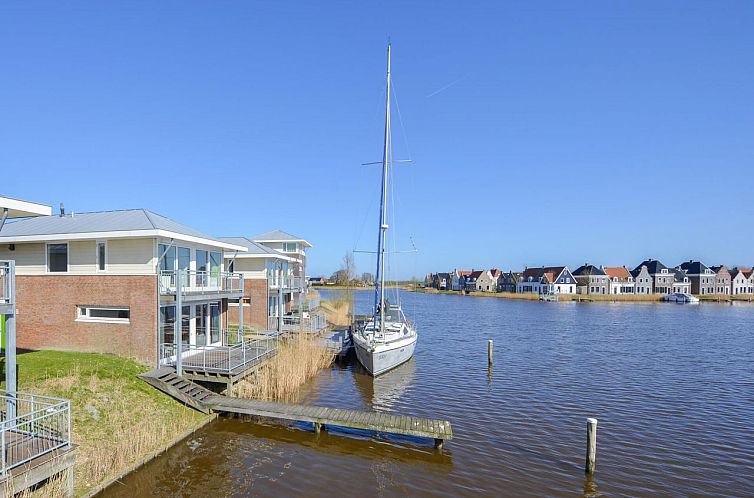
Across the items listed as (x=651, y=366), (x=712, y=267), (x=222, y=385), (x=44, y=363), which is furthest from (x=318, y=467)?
(x=712, y=267)

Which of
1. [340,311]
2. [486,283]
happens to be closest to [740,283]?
[486,283]

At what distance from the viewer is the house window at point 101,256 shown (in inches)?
696

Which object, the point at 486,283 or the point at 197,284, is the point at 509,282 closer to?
the point at 486,283

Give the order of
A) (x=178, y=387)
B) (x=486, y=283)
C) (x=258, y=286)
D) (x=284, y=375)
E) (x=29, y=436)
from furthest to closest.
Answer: (x=486, y=283)
(x=258, y=286)
(x=284, y=375)
(x=178, y=387)
(x=29, y=436)


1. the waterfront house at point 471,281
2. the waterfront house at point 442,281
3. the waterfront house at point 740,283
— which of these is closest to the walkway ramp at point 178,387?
the waterfront house at point 471,281

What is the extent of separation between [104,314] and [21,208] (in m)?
7.40

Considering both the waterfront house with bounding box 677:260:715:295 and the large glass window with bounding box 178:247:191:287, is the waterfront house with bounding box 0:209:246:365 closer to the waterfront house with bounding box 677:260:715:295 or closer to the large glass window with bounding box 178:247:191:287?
the large glass window with bounding box 178:247:191:287

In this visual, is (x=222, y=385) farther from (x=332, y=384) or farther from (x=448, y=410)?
(x=448, y=410)

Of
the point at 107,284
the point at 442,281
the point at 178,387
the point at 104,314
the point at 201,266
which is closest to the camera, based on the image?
the point at 178,387

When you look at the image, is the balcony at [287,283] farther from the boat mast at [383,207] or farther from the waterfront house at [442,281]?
the waterfront house at [442,281]

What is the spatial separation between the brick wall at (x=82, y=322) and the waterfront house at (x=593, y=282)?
110901 millimetres

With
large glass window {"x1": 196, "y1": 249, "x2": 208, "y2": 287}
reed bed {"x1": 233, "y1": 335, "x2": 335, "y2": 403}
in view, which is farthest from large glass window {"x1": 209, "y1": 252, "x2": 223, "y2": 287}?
reed bed {"x1": 233, "y1": 335, "x2": 335, "y2": 403}

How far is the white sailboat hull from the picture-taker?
23219 millimetres

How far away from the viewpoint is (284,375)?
18.8 meters
